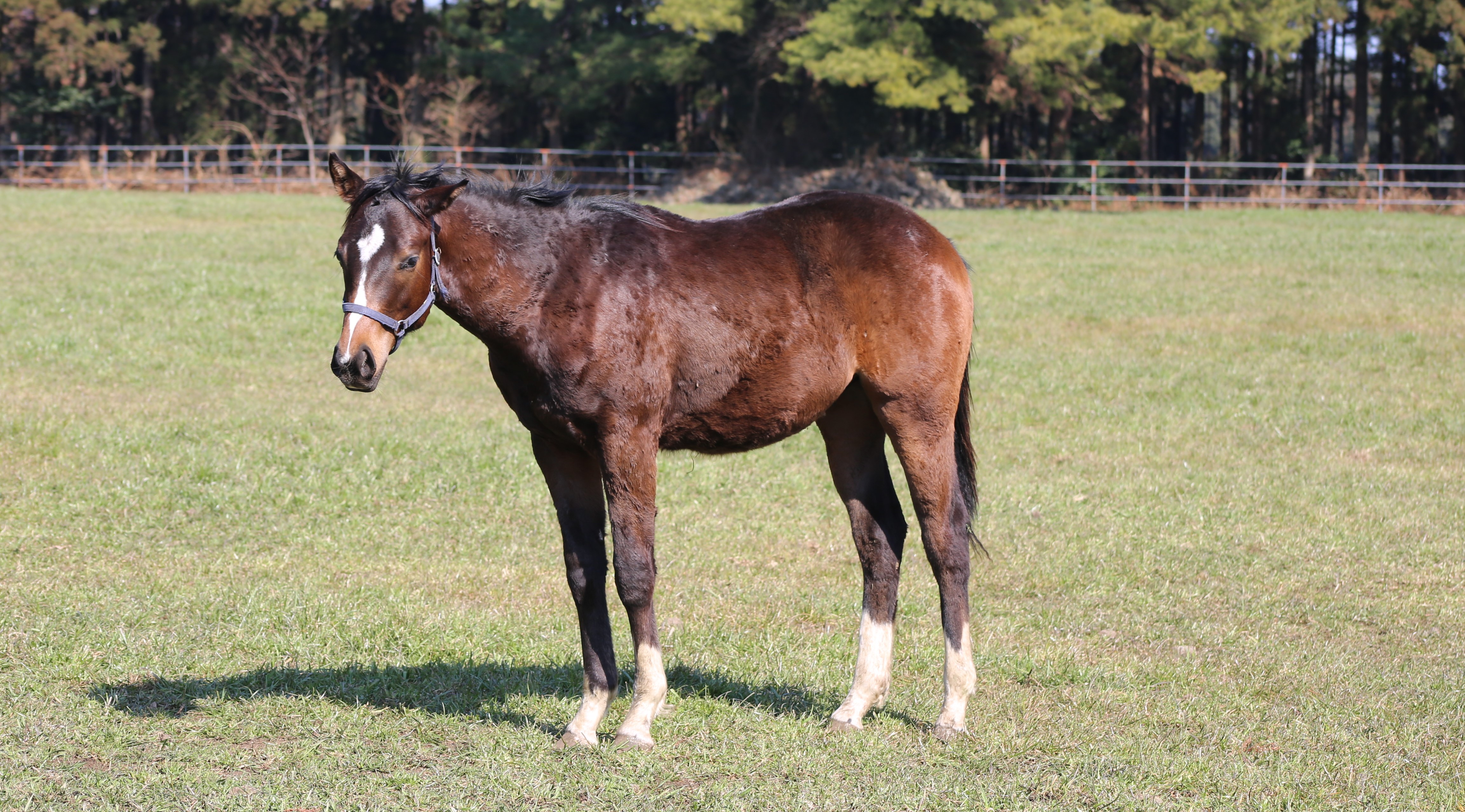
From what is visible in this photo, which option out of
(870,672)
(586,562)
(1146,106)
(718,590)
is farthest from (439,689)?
(1146,106)

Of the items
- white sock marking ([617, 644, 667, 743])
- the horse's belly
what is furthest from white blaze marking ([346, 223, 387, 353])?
white sock marking ([617, 644, 667, 743])

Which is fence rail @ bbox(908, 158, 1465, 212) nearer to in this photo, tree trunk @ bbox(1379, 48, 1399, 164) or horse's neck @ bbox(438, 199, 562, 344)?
tree trunk @ bbox(1379, 48, 1399, 164)

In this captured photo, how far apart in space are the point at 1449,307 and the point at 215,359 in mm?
16186

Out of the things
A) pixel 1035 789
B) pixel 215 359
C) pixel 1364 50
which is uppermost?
pixel 1364 50

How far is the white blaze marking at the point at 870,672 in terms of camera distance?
570 cm

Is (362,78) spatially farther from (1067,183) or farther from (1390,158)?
(1390,158)

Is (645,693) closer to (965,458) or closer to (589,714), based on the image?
(589,714)

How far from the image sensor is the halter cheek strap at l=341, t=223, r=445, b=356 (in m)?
4.61

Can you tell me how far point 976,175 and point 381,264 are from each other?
125 feet

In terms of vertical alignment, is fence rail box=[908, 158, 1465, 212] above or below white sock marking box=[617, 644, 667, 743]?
above

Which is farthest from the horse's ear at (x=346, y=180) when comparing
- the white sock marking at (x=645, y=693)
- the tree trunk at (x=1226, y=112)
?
the tree trunk at (x=1226, y=112)

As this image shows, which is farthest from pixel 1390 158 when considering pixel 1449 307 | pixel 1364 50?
pixel 1449 307

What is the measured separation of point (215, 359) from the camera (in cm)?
1484

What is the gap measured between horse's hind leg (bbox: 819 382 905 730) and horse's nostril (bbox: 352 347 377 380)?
6.78ft
